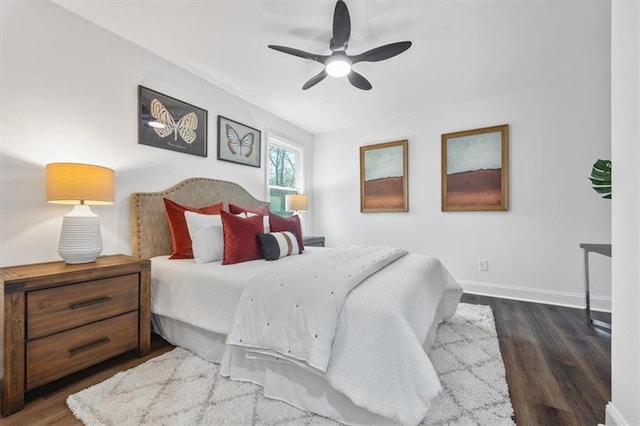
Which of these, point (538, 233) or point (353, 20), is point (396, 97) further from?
point (538, 233)

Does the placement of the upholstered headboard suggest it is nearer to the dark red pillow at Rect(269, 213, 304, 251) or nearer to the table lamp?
the table lamp

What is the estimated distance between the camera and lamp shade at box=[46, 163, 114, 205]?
5.56 ft

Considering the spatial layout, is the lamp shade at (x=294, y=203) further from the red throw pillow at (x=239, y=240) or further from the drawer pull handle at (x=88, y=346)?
the drawer pull handle at (x=88, y=346)

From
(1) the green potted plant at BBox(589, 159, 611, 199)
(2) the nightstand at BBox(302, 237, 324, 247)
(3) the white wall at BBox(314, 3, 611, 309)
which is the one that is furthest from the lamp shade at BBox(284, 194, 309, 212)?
(1) the green potted plant at BBox(589, 159, 611, 199)

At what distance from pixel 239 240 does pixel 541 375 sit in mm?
2221

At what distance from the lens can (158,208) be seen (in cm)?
248

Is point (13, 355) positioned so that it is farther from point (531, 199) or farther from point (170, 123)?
point (531, 199)

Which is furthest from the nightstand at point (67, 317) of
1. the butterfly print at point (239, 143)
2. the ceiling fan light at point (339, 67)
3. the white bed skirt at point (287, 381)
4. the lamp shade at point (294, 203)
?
the lamp shade at point (294, 203)

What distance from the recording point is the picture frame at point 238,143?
3205 mm

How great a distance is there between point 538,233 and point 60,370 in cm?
437

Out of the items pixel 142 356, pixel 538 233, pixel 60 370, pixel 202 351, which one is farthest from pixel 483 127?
pixel 60 370

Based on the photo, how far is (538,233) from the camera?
3.18 m

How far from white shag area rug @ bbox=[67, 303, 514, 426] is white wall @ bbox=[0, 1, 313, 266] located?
106 centimetres

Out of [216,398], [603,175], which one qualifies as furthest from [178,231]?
[603,175]
